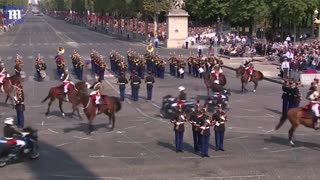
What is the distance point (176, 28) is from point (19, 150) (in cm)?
5148

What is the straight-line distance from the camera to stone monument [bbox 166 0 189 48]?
218 ft

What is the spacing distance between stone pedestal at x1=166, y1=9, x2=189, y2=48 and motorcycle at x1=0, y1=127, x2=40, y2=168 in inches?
1974

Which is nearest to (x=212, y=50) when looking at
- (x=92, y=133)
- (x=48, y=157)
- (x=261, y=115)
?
(x=261, y=115)

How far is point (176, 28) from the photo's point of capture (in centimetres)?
6694

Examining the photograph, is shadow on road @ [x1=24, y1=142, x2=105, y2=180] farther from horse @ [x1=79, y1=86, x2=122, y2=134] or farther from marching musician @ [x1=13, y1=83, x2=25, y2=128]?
marching musician @ [x1=13, y1=83, x2=25, y2=128]

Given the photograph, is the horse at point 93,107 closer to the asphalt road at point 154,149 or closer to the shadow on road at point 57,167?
the asphalt road at point 154,149

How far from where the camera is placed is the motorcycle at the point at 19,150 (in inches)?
639

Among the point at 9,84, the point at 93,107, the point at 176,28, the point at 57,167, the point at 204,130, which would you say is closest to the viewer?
the point at 57,167

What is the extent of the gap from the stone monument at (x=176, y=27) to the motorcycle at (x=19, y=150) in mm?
50138

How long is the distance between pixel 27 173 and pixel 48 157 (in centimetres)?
179

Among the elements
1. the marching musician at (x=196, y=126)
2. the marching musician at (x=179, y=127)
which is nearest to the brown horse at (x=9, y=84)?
the marching musician at (x=179, y=127)

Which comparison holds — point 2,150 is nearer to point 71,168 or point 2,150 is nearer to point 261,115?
point 71,168

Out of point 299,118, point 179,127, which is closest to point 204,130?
point 179,127

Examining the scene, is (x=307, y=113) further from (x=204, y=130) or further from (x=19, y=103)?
(x=19, y=103)
